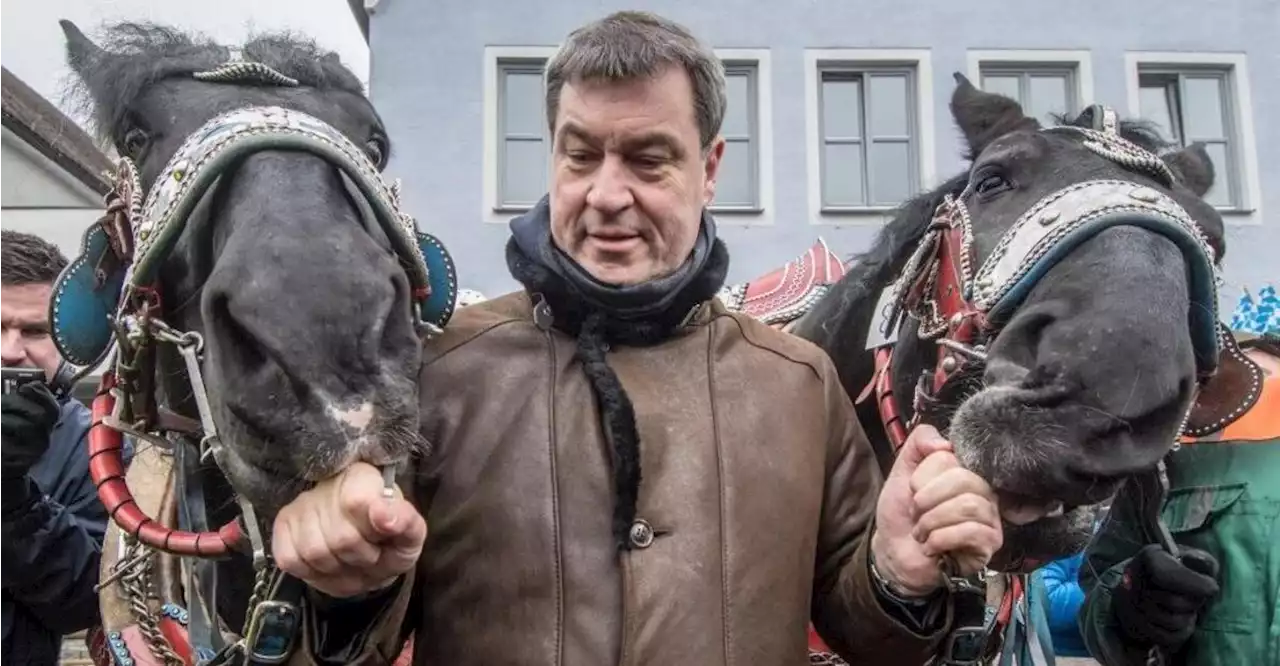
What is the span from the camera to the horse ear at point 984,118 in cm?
258

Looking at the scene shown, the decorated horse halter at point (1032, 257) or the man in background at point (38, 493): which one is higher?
the decorated horse halter at point (1032, 257)

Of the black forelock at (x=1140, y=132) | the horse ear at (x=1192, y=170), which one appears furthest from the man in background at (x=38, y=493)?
the horse ear at (x=1192, y=170)

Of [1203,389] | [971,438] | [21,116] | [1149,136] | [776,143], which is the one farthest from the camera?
[776,143]

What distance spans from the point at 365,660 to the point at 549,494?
0.35m

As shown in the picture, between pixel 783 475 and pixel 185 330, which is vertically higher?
pixel 185 330

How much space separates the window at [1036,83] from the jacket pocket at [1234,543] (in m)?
9.18

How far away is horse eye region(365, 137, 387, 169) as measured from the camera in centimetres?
194

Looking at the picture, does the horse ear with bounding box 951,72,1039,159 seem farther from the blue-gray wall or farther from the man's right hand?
the blue-gray wall

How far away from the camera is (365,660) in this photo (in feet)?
4.86

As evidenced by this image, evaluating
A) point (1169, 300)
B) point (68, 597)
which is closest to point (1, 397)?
point (68, 597)

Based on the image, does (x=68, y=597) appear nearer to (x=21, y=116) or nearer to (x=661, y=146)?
(x=661, y=146)

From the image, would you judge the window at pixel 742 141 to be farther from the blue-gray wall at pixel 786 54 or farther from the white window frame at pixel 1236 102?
the white window frame at pixel 1236 102

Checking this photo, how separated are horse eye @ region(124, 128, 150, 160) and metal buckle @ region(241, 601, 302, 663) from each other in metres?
0.86

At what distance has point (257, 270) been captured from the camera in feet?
4.50
